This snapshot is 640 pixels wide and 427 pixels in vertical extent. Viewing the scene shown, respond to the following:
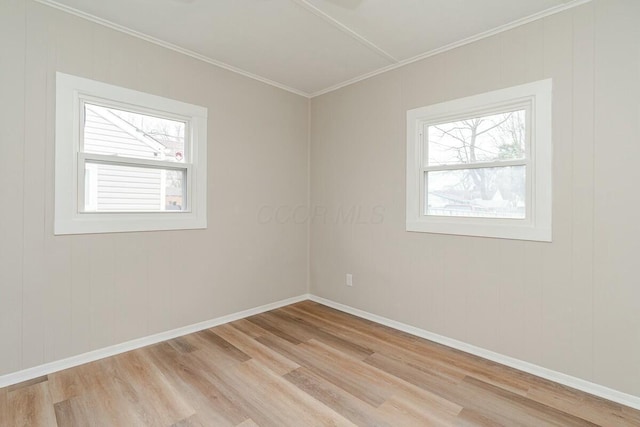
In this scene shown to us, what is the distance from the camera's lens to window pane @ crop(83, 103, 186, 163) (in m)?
2.49

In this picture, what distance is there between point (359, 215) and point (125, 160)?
7.55 ft

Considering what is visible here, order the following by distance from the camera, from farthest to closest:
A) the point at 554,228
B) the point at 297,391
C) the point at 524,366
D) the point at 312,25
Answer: the point at 312,25, the point at 524,366, the point at 554,228, the point at 297,391

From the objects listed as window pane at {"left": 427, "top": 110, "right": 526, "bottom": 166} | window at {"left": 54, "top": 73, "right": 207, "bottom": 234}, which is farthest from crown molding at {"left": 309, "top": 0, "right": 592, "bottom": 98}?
window at {"left": 54, "top": 73, "right": 207, "bottom": 234}

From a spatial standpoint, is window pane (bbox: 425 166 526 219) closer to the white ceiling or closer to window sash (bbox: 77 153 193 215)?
the white ceiling

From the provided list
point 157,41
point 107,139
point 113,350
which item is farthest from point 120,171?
point 113,350

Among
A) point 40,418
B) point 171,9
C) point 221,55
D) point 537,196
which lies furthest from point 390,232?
point 40,418

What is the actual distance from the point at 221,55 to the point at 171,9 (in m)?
0.71

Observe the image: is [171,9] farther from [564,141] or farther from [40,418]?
[564,141]

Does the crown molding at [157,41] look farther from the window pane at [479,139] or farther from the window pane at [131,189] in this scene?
the window pane at [479,139]

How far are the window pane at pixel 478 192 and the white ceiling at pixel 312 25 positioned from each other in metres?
1.12

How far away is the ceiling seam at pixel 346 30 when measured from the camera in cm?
223

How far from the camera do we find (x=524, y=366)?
235 centimetres

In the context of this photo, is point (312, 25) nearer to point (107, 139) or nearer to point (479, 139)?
point (479, 139)

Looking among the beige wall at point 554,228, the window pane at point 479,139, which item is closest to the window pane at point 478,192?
the window pane at point 479,139
